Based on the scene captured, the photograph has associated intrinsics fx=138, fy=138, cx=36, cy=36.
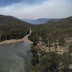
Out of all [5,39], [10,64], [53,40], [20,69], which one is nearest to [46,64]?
[20,69]

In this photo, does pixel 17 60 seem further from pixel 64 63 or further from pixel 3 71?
pixel 64 63

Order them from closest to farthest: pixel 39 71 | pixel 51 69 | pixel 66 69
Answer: pixel 39 71
pixel 51 69
pixel 66 69

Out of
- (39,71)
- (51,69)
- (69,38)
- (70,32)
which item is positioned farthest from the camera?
(70,32)

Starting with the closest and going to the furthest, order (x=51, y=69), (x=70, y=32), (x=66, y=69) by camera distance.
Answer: (x=51, y=69) < (x=66, y=69) < (x=70, y=32)

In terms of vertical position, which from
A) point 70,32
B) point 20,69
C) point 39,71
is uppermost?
point 70,32

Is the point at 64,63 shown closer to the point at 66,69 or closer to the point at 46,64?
the point at 66,69

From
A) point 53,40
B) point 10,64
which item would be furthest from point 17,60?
point 53,40

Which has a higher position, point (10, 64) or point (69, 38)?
point (69, 38)

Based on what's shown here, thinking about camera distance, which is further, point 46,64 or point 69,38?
point 69,38

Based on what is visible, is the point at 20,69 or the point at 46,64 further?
the point at 20,69
